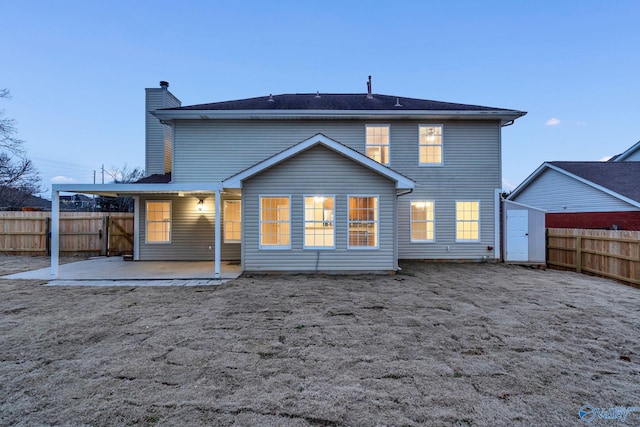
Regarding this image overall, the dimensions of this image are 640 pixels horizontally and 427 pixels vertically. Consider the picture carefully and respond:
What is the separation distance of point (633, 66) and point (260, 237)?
94.6ft

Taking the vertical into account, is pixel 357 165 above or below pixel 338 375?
above

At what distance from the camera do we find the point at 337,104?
11.7m

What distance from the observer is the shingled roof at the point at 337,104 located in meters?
11.0

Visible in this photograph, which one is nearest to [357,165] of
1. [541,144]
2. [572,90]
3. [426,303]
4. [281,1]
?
[426,303]

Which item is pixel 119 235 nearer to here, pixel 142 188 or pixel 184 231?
pixel 184 231

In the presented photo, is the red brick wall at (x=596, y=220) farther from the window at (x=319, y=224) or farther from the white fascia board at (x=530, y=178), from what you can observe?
the window at (x=319, y=224)

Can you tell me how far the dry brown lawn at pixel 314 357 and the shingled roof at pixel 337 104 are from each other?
24.3ft

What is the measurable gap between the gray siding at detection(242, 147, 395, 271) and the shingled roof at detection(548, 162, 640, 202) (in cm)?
1143

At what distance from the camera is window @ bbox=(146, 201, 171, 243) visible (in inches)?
435

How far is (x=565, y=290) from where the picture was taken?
708 cm

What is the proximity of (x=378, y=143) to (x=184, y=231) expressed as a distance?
27.7ft

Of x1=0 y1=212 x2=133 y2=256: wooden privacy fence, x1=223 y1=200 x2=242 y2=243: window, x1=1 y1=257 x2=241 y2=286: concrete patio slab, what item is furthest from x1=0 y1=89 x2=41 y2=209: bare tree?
x1=223 y1=200 x2=242 y2=243: window

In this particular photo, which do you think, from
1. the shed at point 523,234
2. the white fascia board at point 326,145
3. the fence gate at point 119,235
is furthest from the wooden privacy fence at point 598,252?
the fence gate at point 119,235

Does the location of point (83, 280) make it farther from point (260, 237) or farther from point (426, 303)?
point (426, 303)
